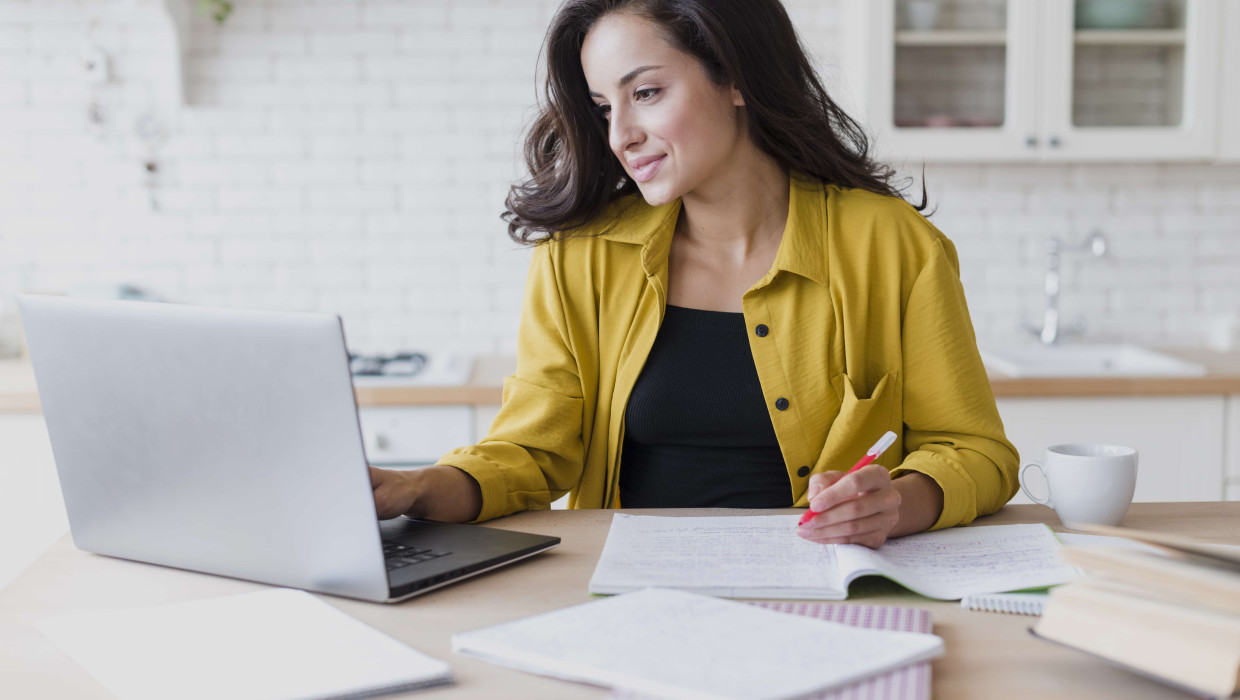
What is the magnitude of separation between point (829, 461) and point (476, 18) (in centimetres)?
213

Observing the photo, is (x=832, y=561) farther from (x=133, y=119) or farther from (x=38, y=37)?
(x=38, y=37)

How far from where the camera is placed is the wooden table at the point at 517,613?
797 mm

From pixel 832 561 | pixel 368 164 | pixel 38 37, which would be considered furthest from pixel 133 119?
pixel 832 561

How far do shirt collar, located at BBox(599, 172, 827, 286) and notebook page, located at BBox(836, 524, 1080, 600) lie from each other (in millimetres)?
494

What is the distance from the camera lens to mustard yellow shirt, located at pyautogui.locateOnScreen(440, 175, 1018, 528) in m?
Result: 1.47

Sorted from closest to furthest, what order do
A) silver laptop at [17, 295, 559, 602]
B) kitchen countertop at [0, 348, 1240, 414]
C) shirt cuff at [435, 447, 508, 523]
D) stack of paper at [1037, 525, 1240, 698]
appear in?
stack of paper at [1037, 525, 1240, 698] < silver laptop at [17, 295, 559, 602] < shirt cuff at [435, 447, 508, 523] < kitchen countertop at [0, 348, 1240, 414]

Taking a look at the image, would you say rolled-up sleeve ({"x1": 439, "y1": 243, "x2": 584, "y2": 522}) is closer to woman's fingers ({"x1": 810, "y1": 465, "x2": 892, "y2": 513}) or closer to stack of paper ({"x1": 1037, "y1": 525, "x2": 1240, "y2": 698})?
woman's fingers ({"x1": 810, "y1": 465, "x2": 892, "y2": 513})

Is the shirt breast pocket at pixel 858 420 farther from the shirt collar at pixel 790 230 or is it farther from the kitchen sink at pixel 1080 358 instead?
the kitchen sink at pixel 1080 358

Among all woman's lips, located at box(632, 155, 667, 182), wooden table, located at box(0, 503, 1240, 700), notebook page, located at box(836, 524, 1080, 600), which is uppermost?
woman's lips, located at box(632, 155, 667, 182)

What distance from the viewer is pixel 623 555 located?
110 centimetres

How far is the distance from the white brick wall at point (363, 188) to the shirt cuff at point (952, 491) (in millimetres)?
2029

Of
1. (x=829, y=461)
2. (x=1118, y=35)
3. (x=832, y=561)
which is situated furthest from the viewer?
(x=1118, y=35)

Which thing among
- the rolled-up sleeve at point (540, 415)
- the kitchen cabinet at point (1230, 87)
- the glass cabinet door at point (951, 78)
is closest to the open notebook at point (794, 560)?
the rolled-up sleeve at point (540, 415)

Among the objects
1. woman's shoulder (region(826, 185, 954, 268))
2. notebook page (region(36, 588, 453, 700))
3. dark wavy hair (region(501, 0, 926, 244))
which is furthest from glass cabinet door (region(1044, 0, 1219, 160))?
notebook page (region(36, 588, 453, 700))
